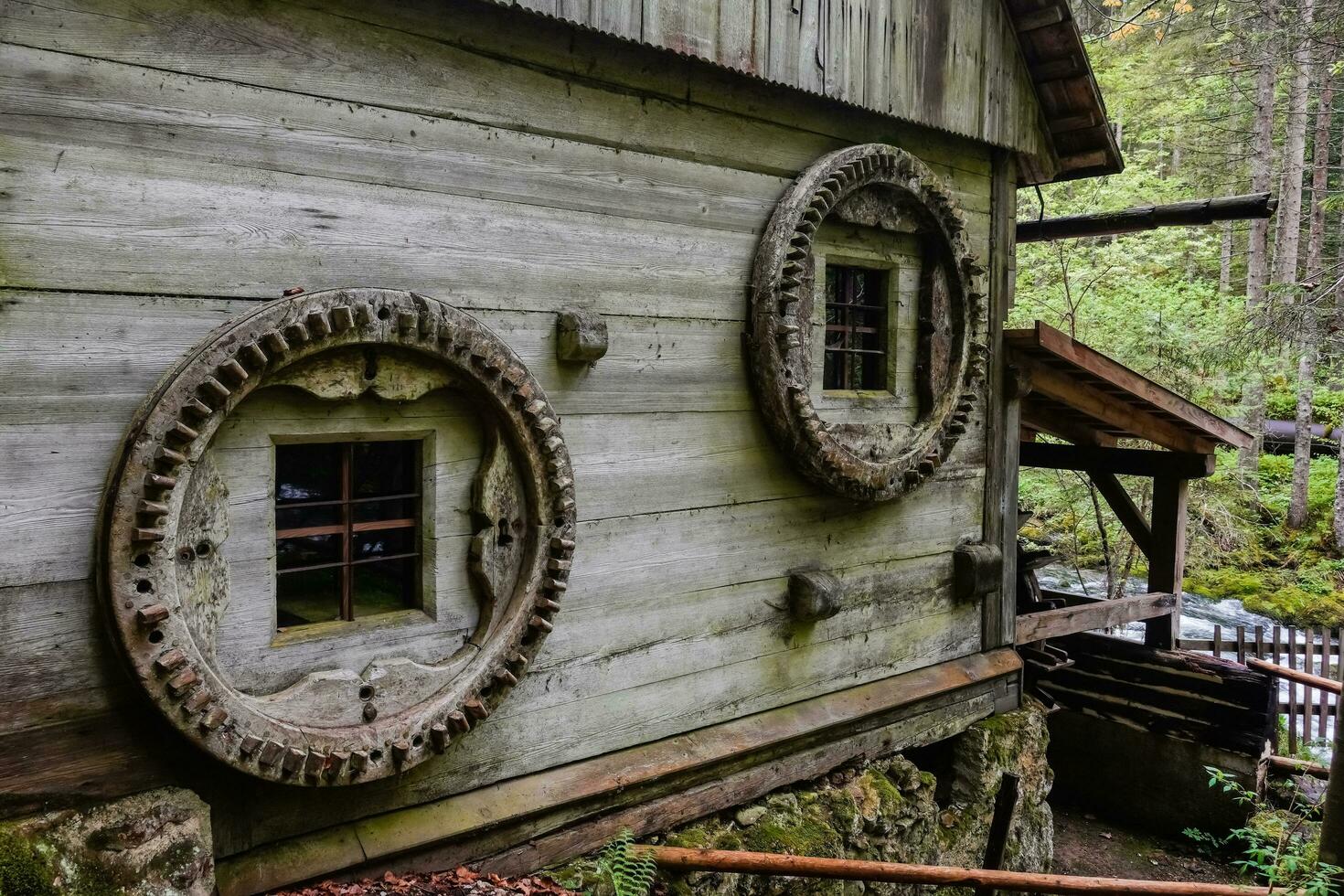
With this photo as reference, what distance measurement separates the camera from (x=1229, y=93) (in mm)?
20391

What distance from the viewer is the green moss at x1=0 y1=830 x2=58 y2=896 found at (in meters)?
2.42

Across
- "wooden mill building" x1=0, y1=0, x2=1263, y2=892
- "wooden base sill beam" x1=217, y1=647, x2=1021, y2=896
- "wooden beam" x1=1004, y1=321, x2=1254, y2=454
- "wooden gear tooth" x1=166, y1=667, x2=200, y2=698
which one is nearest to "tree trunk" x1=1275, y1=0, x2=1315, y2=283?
"wooden beam" x1=1004, y1=321, x2=1254, y2=454

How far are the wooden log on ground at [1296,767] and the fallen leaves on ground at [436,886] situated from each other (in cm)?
703

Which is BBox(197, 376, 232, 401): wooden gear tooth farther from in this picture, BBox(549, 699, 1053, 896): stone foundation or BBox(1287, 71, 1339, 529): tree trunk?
BBox(1287, 71, 1339, 529): tree trunk

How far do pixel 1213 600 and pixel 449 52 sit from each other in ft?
48.0

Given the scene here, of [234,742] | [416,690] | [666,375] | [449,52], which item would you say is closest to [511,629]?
[416,690]

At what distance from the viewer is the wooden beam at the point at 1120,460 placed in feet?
25.2

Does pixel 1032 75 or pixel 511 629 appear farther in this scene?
pixel 1032 75

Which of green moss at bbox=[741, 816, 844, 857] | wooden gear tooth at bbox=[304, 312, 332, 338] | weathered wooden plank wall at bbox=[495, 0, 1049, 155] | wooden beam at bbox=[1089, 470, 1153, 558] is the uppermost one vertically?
weathered wooden plank wall at bbox=[495, 0, 1049, 155]

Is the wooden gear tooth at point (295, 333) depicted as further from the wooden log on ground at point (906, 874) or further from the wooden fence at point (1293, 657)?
the wooden fence at point (1293, 657)

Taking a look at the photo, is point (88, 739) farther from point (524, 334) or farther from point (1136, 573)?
point (1136, 573)

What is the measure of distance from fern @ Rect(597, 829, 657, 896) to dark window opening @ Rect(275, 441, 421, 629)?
127 cm

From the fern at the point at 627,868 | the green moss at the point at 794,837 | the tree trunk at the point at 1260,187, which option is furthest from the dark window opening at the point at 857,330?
the tree trunk at the point at 1260,187

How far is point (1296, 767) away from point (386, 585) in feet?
26.0
